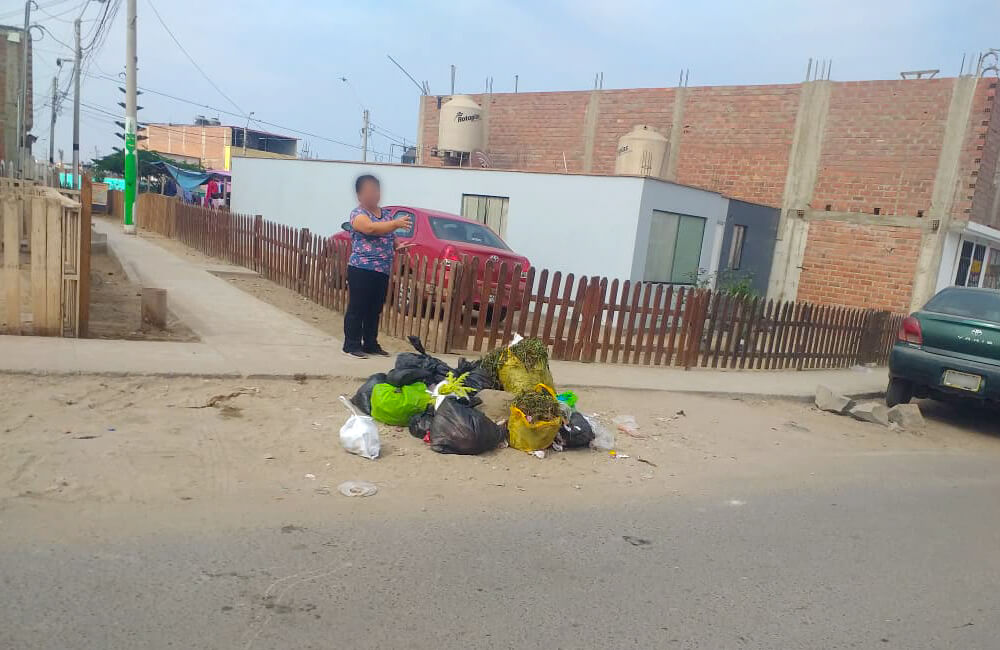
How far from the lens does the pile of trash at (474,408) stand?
17.1 feet

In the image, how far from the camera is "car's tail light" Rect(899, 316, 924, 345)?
8250 millimetres

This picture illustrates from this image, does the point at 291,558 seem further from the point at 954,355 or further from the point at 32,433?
the point at 954,355

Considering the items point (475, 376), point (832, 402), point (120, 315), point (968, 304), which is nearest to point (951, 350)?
point (968, 304)

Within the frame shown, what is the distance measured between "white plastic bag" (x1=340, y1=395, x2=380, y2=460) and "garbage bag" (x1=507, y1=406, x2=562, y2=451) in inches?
41.9

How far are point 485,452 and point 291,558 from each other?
2085 mm

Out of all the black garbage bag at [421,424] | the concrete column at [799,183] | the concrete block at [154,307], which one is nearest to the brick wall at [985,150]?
the concrete column at [799,183]

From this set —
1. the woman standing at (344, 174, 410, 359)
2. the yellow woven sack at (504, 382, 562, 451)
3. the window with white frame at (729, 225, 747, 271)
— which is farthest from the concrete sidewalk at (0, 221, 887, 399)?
the window with white frame at (729, 225, 747, 271)

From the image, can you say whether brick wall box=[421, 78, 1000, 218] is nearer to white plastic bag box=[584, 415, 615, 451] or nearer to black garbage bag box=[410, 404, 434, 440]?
white plastic bag box=[584, 415, 615, 451]

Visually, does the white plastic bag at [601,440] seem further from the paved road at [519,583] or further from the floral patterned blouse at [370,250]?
the floral patterned blouse at [370,250]

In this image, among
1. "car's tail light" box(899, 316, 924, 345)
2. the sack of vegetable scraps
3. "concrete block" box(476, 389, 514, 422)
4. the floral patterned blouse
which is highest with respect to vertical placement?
the floral patterned blouse

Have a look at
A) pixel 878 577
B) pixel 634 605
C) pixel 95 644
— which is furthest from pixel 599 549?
pixel 95 644

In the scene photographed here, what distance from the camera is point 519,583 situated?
3477 mm

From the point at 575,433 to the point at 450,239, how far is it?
5.28 m

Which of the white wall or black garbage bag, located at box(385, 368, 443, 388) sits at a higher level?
the white wall
